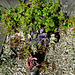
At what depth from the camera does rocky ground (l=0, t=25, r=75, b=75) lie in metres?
2.92

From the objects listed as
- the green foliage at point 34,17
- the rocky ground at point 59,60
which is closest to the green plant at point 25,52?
the rocky ground at point 59,60

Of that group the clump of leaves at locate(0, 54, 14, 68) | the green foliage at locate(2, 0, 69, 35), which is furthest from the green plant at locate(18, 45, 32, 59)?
the green foliage at locate(2, 0, 69, 35)

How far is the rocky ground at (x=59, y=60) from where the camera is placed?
292 centimetres

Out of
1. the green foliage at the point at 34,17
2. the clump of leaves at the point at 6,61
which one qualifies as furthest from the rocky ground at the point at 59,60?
the green foliage at the point at 34,17

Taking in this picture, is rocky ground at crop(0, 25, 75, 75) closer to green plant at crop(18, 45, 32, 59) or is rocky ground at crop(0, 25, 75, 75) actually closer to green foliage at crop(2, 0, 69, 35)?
green plant at crop(18, 45, 32, 59)

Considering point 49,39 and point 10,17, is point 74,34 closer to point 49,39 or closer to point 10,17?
point 49,39

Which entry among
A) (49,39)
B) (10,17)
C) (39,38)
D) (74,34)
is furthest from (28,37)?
(74,34)

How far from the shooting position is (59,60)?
120 inches

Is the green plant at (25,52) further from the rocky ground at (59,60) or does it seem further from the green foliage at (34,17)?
the green foliage at (34,17)

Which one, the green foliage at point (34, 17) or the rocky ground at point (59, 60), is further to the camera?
the green foliage at point (34, 17)

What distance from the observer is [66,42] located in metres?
3.27

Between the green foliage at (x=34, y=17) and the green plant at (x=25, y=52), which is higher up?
the green foliage at (x=34, y=17)

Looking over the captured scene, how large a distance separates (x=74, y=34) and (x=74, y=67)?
90cm

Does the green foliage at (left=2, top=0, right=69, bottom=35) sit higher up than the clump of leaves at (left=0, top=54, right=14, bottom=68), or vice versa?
the green foliage at (left=2, top=0, right=69, bottom=35)
